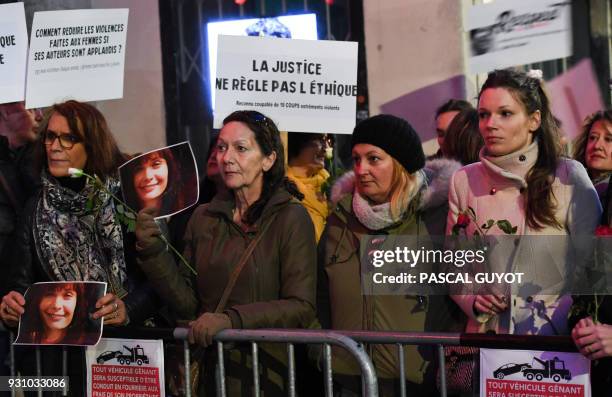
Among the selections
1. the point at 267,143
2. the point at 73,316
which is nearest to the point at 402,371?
the point at 267,143

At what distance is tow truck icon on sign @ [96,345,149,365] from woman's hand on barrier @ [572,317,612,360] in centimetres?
202

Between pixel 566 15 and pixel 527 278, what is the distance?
1.74 metres

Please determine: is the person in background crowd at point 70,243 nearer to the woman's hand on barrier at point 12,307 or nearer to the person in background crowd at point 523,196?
the woman's hand on barrier at point 12,307

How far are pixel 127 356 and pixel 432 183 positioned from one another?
1.60m

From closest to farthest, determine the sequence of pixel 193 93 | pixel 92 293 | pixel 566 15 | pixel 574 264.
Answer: pixel 574 264
pixel 92 293
pixel 566 15
pixel 193 93

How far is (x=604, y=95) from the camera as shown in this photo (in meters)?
8.58

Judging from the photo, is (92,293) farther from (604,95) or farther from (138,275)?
(604,95)

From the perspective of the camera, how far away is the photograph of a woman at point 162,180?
18.0ft

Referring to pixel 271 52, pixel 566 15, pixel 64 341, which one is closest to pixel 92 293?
pixel 64 341

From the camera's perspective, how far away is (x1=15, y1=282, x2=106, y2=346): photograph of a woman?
5355 mm

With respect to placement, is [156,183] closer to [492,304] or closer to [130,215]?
[130,215]

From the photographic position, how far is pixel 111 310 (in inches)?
209

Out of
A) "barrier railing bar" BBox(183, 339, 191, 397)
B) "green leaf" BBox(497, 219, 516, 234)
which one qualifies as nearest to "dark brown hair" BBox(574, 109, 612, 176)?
"green leaf" BBox(497, 219, 516, 234)

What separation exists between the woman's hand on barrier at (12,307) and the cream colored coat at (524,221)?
6.85 ft
